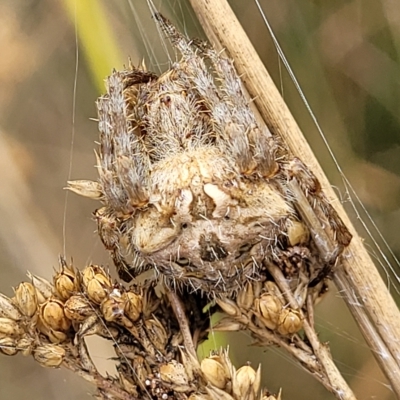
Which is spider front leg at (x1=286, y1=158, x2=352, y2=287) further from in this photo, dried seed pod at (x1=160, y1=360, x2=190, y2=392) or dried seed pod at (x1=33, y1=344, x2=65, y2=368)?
dried seed pod at (x1=33, y1=344, x2=65, y2=368)

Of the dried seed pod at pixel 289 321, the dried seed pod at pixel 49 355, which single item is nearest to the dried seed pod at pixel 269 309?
the dried seed pod at pixel 289 321

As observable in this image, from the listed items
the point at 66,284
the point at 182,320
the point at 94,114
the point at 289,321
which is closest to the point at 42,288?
the point at 66,284

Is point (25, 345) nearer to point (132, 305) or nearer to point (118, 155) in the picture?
point (132, 305)

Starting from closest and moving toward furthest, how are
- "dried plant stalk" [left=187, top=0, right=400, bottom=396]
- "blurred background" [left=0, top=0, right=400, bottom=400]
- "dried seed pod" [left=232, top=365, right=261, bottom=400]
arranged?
"dried seed pod" [left=232, top=365, right=261, bottom=400], "dried plant stalk" [left=187, top=0, right=400, bottom=396], "blurred background" [left=0, top=0, right=400, bottom=400]

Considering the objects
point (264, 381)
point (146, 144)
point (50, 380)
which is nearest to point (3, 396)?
point (50, 380)

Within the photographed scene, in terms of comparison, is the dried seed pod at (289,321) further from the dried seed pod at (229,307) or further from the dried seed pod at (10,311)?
the dried seed pod at (10,311)

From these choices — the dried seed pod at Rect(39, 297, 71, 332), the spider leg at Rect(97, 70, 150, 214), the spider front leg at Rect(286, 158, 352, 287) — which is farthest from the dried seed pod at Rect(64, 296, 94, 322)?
the spider front leg at Rect(286, 158, 352, 287)

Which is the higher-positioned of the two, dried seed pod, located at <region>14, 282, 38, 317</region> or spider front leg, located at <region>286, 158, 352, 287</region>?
dried seed pod, located at <region>14, 282, 38, 317</region>
